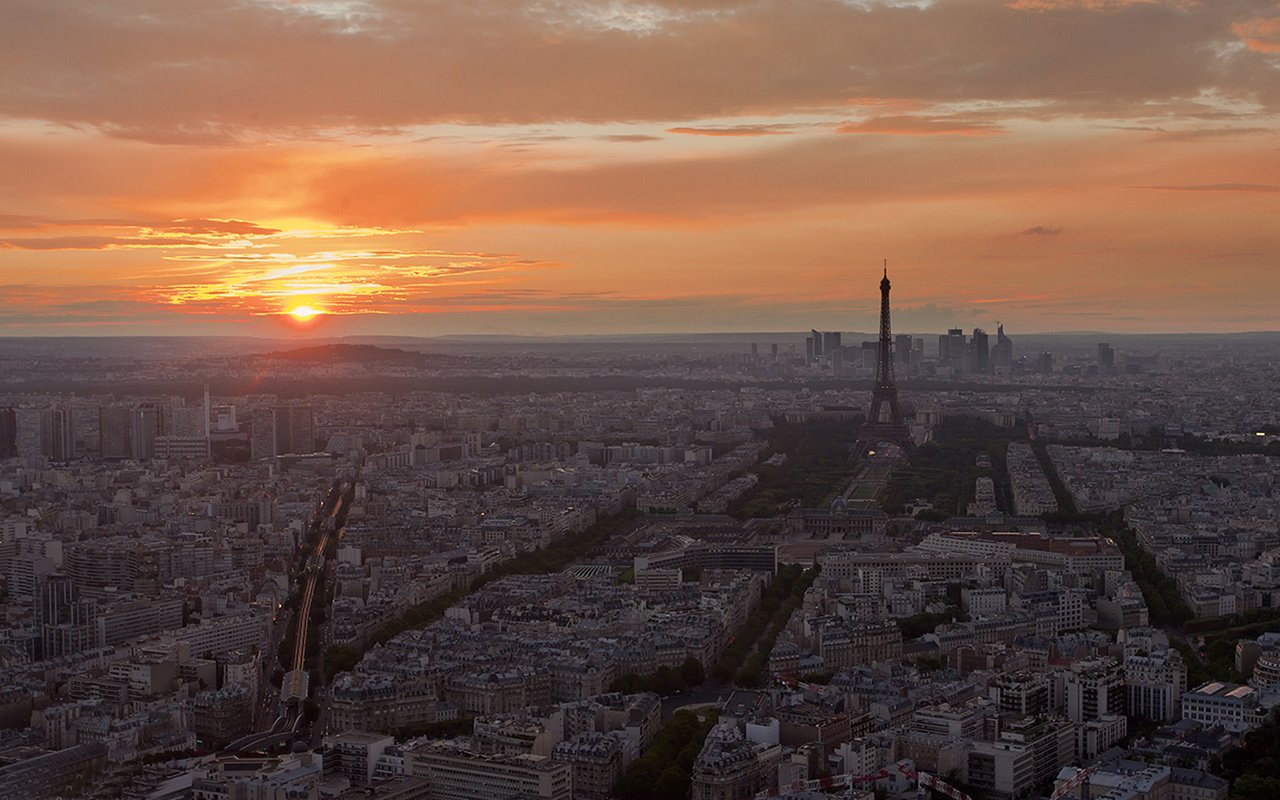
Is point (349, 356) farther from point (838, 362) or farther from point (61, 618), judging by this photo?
point (61, 618)

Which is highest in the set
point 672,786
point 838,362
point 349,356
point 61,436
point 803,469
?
point 349,356

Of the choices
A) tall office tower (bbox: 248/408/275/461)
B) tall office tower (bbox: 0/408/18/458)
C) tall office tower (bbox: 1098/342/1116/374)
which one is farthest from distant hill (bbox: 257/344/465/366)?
tall office tower (bbox: 248/408/275/461)

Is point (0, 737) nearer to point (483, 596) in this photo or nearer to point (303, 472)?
point (483, 596)

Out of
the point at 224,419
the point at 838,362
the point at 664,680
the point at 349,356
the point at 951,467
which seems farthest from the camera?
the point at 349,356

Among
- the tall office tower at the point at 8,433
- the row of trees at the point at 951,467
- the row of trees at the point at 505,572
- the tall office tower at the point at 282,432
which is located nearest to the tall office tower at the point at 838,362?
the row of trees at the point at 951,467

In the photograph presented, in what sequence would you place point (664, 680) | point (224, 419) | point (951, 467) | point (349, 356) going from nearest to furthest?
point (664, 680) < point (951, 467) < point (224, 419) < point (349, 356)

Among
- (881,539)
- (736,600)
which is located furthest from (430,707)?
(881,539)

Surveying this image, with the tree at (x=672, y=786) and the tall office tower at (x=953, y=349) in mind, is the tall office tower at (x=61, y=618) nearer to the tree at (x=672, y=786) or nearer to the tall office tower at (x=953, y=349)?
the tree at (x=672, y=786)

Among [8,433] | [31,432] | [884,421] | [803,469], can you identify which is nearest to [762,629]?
[803,469]
